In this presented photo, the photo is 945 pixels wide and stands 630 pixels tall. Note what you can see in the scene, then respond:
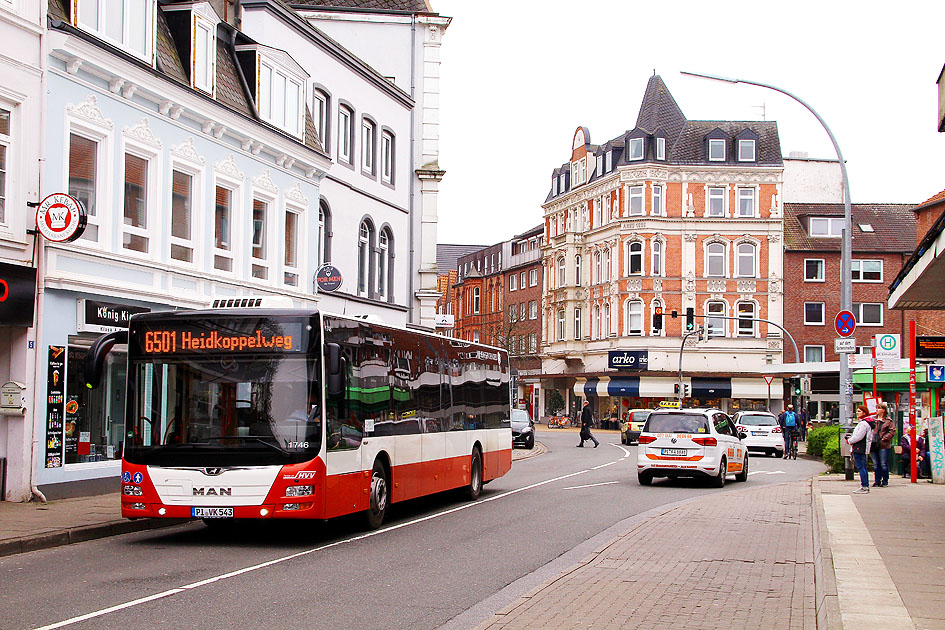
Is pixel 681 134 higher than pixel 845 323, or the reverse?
pixel 681 134

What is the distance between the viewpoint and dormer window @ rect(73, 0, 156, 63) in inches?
731

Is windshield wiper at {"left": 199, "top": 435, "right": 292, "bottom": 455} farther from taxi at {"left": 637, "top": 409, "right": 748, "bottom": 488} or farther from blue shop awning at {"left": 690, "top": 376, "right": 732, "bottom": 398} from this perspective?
blue shop awning at {"left": 690, "top": 376, "right": 732, "bottom": 398}

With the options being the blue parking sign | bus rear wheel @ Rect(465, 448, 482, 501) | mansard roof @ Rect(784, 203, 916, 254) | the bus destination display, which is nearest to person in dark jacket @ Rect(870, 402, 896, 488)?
the blue parking sign

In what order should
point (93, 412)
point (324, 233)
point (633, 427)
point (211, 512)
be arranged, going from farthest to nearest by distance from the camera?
point (633, 427), point (324, 233), point (93, 412), point (211, 512)

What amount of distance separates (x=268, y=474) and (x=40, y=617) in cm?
461

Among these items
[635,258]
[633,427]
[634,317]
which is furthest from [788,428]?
[635,258]

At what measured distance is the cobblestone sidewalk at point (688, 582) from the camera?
8742mm

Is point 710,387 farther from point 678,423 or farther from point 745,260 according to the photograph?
point 678,423

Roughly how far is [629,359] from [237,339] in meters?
59.7

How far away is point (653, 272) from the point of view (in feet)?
235

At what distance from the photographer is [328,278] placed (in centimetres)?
2605

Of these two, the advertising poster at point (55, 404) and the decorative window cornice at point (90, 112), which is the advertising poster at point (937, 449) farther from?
the decorative window cornice at point (90, 112)

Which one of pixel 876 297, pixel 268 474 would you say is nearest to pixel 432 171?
pixel 268 474

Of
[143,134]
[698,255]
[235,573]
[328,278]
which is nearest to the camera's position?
[235,573]
